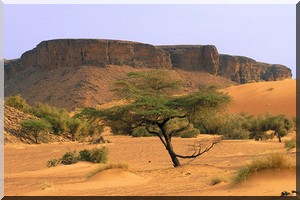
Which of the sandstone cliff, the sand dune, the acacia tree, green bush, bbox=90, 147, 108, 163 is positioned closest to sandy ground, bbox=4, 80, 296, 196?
green bush, bbox=90, 147, 108, 163

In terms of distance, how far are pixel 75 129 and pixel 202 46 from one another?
64612mm

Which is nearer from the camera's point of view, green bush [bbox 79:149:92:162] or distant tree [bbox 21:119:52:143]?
green bush [bbox 79:149:92:162]

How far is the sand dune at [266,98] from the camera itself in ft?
162

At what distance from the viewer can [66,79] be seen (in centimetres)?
8194

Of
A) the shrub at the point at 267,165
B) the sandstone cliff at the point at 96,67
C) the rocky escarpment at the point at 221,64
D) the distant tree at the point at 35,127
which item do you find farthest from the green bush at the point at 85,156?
the rocky escarpment at the point at 221,64

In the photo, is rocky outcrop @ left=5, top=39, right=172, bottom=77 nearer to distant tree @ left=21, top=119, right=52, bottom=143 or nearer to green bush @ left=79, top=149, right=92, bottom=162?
distant tree @ left=21, top=119, right=52, bottom=143

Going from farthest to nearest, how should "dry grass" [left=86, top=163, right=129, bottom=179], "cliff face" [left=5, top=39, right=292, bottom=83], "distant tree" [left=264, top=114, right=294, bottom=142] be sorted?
"cliff face" [left=5, top=39, right=292, bottom=83] < "distant tree" [left=264, top=114, right=294, bottom=142] < "dry grass" [left=86, top=163, right=129, bottom=179]

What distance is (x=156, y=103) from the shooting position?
15.8 meters

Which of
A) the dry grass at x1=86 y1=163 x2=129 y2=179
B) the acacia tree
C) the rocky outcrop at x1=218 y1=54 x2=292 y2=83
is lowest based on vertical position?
the dry grass at x1=86 y1=163 x2=129 y2=179

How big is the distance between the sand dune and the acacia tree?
3241 centimetres

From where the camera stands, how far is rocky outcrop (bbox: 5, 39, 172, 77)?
86.4 m

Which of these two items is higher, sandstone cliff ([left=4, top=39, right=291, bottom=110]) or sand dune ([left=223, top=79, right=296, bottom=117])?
sandstone cliff ([left=4, top=39, right=291, bottom=110])

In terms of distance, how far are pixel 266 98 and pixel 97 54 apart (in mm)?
41094

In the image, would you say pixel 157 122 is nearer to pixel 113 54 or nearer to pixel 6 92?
pixel 113 54
